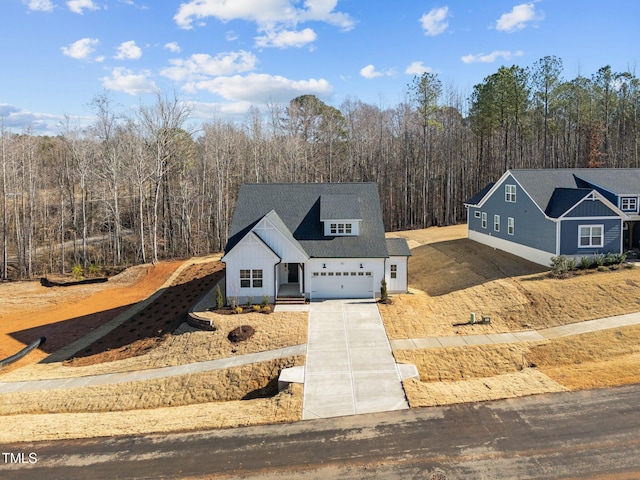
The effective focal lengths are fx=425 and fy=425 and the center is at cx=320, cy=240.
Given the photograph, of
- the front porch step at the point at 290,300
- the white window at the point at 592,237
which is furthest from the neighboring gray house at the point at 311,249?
the white window at the point at 592,237

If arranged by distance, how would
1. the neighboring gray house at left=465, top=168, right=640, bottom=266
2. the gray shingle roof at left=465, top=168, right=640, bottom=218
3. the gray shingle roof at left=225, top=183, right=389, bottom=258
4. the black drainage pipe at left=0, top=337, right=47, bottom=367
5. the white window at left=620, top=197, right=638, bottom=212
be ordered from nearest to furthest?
the black drainage pipe at left=0, top=337, right=47, bottom=367
the gray shingle roof at left=225, top=183, right=389, bottom=258
the neighboring gray house at left=465, top=168, right=640, bottom=266
the gray shingle roof at left=465, top=168, right=640, bottom=218
the white window at left=620, top=197, right=638, bottom=212

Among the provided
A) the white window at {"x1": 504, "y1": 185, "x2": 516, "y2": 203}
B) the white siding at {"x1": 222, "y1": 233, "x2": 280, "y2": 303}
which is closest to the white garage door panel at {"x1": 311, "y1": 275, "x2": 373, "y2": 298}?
the white siding at {"x1": 222, "y1": 233, "x2": 280, "y2": 303}

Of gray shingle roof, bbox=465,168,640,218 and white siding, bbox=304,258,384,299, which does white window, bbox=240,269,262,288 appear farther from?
gray shingle roof, bbox=465,168,640,218

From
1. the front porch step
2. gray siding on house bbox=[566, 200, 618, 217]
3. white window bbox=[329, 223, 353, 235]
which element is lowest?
the front porch step

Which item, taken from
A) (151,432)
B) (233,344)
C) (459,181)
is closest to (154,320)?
(233,344)

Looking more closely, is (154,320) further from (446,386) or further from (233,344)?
(446,386)

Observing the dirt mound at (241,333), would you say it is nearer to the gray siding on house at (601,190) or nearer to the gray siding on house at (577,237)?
the gray siding on house at (577,237)

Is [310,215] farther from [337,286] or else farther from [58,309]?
[58,309]
